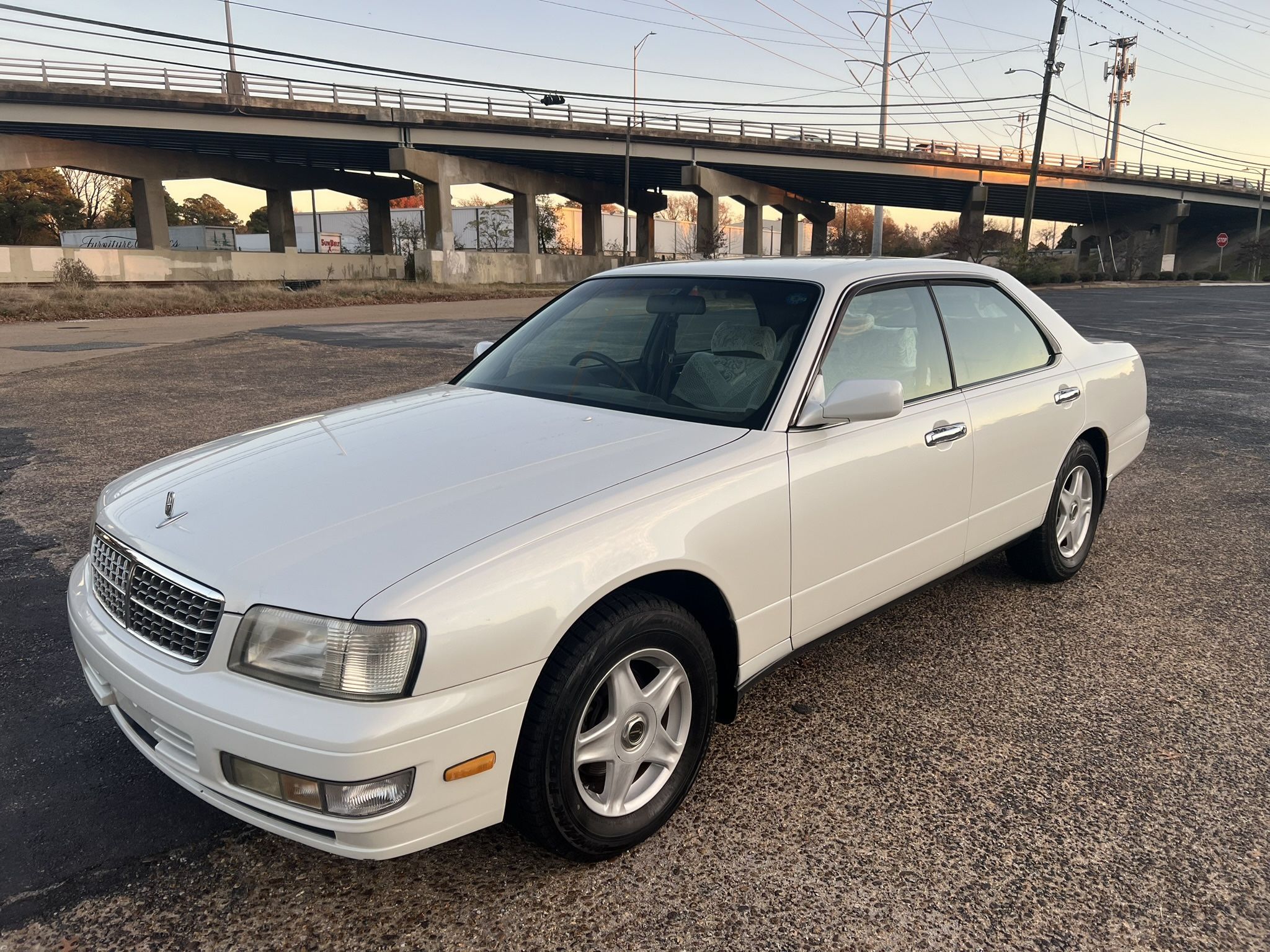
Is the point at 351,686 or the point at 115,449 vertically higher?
the point at 351,686

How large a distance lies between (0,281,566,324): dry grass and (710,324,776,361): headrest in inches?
983

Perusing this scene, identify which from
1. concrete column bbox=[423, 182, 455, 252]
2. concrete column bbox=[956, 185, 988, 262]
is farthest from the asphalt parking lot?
concrete column bbox=[956, 185, 988, 262]

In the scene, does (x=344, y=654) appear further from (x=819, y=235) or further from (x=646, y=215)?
(x=819, y=235)

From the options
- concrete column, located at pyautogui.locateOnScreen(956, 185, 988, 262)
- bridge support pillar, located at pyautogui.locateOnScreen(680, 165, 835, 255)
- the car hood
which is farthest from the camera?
concrete column, located at pyautogui.locateOnScreen(956, 185, 988, 262)

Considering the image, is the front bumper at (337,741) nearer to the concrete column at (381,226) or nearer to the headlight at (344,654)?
the headlight at (344,654)

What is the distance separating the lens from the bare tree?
74812mm

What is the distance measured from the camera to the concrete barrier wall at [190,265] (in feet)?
139

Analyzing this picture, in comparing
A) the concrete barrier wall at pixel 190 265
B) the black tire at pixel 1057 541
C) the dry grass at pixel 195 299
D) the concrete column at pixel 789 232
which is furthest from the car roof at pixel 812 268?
the concrete column at pixel 789 232

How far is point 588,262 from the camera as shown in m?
58.2

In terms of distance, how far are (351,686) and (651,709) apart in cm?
86

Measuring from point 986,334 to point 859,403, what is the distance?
1475 mm

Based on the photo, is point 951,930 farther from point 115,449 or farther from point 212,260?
point 212,260

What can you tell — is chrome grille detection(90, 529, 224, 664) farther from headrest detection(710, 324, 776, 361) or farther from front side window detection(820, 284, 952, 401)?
front side window detection(820, 284, 952, 401)

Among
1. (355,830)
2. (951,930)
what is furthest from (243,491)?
(951,930)
